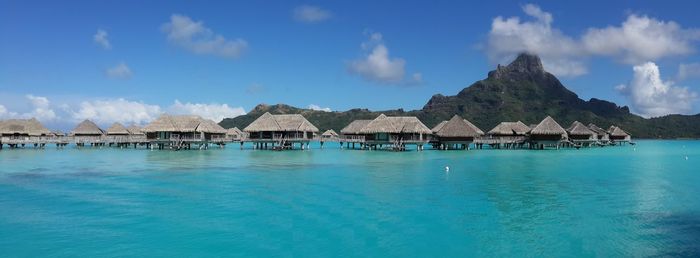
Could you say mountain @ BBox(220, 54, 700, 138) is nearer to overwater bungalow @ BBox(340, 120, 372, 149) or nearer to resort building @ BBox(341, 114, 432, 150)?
overwater bungalow @ BBox(340, 120, 372, 149)

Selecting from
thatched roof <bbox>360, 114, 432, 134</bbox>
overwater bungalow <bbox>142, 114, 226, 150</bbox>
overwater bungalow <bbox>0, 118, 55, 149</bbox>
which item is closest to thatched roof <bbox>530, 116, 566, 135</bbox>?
thatched roof <bbox>360, 114, 432, 134</bbox>

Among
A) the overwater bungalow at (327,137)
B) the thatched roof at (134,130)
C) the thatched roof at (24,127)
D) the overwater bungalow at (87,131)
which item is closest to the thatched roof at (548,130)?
the overwater bungalow at (327,137)

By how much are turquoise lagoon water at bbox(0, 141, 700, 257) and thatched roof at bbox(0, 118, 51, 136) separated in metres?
37.8

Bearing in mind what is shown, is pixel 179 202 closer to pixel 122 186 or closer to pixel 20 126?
pixel 122 186

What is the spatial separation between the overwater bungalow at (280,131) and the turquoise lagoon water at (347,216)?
27110mm

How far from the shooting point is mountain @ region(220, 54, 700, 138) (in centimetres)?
13375

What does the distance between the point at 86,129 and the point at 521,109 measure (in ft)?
359

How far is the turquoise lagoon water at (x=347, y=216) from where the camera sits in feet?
35.6

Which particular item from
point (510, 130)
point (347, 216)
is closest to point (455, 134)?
point (510, 130)

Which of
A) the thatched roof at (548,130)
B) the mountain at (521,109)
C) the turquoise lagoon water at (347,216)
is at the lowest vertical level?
the turquoise lagoon water at (347,216)

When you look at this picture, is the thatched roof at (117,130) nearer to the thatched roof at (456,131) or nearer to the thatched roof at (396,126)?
the thatched roof at (396,126)

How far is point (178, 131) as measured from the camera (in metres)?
51.2

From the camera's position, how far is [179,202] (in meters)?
16.1

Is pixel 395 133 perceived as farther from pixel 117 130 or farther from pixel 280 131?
pixel 117 130
